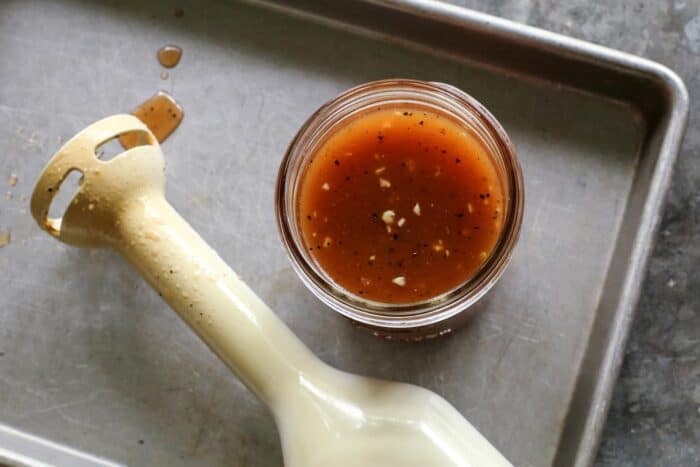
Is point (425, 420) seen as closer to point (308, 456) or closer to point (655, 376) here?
point (308, 456)

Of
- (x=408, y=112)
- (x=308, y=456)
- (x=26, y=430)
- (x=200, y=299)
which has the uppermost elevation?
(x=408, y=112)

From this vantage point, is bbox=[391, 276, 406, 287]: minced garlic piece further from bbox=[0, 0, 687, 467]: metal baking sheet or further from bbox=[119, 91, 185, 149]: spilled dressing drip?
bbox=[119, 91, 185, 149]: spilled dressing drip

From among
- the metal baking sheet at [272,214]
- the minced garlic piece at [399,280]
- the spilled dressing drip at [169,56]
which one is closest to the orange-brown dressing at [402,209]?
the minced garlic piece at [399,280]

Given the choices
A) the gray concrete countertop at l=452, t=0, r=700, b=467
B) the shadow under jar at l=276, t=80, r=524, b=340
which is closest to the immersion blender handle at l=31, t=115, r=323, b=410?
the shadow under jar at l=276, t=80, r=524, b=340

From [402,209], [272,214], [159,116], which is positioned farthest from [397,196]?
[159,116]

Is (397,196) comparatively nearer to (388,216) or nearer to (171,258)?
(388,216)

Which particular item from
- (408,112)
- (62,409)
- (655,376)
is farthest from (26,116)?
(655,376)

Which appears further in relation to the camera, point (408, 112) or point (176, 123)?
point (176, 123)

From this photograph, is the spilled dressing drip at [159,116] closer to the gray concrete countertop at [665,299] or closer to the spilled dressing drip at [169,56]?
the spilled dressing drip at [169,56]
